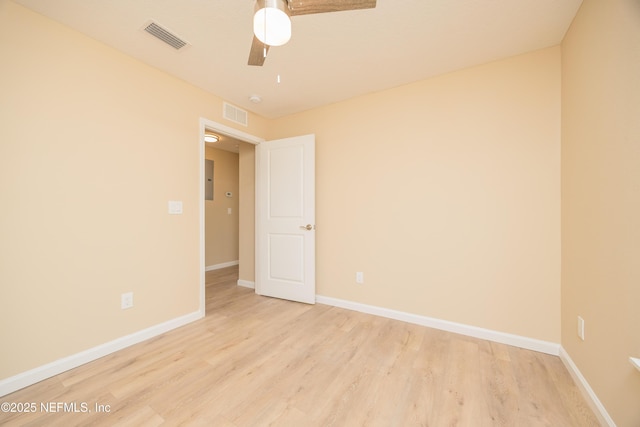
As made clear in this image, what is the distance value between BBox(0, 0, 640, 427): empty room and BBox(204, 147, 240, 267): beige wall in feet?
7.25

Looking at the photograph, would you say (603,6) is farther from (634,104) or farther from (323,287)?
(323,287)

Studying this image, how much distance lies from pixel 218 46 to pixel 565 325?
11.4ft

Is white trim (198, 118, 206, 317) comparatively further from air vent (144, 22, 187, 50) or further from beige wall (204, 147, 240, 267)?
beige wall (204, 147, 240, 267)

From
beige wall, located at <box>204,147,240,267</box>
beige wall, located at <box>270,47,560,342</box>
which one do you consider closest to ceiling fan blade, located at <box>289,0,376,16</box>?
beige wall, located at <box>270,47,560,342</box>

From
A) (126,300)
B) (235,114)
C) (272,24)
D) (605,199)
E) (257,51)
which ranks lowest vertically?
(126,300)

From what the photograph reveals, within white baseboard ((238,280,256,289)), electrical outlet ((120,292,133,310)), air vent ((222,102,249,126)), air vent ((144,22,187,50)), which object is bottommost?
white baseboard ((238,280,256,289))

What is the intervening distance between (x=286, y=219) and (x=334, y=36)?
2.00m

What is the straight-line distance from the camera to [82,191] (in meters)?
1.79

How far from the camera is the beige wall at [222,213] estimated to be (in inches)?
188

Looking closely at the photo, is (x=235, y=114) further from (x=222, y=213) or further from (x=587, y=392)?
(x=587, y=392)

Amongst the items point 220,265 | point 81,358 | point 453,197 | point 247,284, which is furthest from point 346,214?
point 220,265

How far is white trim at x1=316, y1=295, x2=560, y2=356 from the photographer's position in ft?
6.25

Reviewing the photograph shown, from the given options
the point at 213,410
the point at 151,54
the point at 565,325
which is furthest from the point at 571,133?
the point at 151,54

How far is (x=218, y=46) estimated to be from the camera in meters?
1.92
